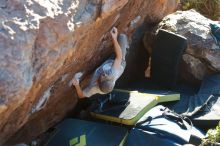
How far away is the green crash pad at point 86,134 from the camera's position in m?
5.87

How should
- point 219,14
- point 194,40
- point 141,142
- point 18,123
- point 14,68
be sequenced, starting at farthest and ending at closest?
point 219,14
point 194,40
point 141,142
point 18,123
point 14,68

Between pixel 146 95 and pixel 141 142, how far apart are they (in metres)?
0.87

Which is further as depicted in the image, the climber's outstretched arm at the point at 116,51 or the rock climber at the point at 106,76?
the climber's outstretched arm at the point at 116,51

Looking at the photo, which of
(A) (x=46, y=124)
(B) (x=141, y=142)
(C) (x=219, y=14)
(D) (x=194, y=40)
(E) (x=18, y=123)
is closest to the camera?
(E) (x=18, y=123)

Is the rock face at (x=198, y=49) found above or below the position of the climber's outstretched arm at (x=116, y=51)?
below

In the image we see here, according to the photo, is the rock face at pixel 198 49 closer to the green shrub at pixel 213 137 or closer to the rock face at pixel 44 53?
the rock face at pixel 44 53

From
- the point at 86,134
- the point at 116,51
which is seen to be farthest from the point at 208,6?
the point at 86,134

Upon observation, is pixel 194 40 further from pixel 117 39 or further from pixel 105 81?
pixel 105 81

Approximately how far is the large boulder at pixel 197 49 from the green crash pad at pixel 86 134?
2.36 m

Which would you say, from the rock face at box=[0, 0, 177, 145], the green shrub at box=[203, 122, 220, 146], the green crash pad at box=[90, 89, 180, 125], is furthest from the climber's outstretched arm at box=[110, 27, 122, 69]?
the green shrub at box=[203, 122, 220, 146]

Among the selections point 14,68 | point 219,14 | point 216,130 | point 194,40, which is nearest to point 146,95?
point 216,130

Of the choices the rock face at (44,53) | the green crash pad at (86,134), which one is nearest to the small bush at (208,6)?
the rock face at (44,53)

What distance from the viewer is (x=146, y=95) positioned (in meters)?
6.58

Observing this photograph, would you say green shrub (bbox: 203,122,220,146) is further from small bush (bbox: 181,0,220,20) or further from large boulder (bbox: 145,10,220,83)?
small bush (bbox: 181,0,220,20)
